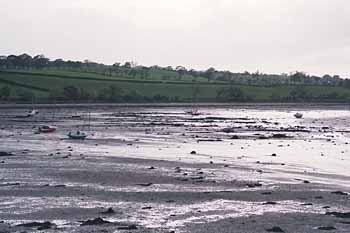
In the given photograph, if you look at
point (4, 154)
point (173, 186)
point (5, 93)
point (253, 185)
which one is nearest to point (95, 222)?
point (173, 186)

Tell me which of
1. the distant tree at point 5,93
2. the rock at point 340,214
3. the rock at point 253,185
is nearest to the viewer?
the rock at point 340,214

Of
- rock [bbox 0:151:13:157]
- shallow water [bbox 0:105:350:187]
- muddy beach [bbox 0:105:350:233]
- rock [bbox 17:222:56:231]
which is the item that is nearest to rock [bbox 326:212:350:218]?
muddy beach [bbox 0:105:350:233]

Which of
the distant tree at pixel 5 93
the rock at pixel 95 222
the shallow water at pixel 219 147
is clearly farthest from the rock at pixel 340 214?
the distant tree at pixel 5 93

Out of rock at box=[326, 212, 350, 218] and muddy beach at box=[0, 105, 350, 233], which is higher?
rock at box=[326, 212, 350, 218]

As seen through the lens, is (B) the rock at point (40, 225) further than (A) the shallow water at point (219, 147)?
No

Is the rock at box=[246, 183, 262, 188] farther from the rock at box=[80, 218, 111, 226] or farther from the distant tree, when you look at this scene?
the distant tree

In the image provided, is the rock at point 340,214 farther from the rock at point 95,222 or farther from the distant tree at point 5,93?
the distant tree at point 5,93

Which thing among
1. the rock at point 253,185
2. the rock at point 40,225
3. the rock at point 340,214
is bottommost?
the rock at point 253,185

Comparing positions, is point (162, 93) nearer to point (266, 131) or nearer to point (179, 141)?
point (266, 131)

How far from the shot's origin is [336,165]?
151ft

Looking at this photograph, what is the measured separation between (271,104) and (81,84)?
51.4 meters

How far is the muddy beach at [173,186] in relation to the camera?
2448 cm

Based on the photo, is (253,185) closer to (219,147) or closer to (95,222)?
(95,222)

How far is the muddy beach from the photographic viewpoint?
2448 cm
